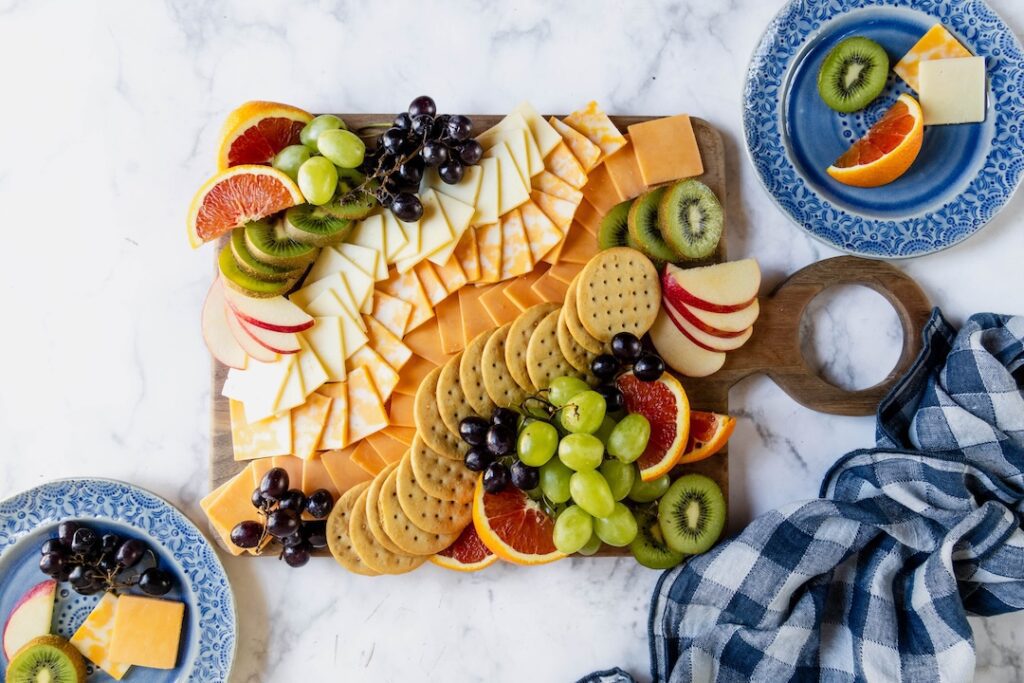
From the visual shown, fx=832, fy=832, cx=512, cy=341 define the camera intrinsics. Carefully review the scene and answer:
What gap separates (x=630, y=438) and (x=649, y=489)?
182 millimetres

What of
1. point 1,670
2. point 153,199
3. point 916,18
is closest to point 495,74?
point 153,199

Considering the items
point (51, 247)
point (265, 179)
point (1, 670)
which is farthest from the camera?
point (51, 247)

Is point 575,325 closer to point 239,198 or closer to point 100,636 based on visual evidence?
point 239,198

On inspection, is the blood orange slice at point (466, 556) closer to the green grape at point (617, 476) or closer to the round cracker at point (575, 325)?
the green grape at point (617, 476)

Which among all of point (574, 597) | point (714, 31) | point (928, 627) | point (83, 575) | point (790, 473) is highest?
point (714, 31)

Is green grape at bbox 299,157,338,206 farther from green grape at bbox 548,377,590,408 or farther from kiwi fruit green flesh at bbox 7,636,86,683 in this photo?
kiwi fruit green flesh at bbox 7,636,86,683

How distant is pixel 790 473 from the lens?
198cm

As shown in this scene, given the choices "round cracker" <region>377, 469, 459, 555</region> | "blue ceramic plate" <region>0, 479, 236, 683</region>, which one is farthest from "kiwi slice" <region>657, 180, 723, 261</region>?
"blue ceramic plate" <region>0, 479, 236, 683</region>

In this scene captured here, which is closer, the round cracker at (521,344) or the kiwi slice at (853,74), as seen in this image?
the round cracker at (521,344)

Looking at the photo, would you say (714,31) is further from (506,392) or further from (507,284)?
(506,392)

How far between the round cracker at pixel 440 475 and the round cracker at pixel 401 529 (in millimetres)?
66

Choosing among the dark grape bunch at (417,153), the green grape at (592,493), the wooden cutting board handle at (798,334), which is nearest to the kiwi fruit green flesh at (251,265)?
the dark grape bunch at (417,153)

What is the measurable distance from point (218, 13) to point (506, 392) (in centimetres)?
114

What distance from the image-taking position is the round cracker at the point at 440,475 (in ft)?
5.80
